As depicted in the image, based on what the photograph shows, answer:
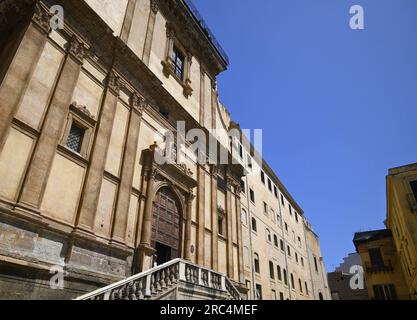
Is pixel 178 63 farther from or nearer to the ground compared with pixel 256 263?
farther from the ground

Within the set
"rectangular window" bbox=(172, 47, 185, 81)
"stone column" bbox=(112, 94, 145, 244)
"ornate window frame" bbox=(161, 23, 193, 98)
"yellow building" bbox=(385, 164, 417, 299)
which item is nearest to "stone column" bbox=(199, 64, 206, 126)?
"ornate window frame" bbox=(161, 23, 193, 98)

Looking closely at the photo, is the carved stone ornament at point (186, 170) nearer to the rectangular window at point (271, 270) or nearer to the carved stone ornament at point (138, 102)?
the carved stone ornament at point (138, 102)

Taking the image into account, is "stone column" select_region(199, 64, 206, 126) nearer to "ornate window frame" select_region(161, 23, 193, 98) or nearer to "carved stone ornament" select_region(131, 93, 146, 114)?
"ornate window frame" select_region(161, 23, 193, 98)

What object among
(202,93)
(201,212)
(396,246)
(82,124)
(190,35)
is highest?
(190,35)

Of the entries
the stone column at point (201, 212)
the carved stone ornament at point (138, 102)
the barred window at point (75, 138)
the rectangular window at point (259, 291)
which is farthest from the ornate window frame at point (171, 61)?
the rectangular window at point (259, 291)

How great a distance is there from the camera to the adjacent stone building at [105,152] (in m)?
8.67

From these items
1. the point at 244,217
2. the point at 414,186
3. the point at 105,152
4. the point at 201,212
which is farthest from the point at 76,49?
the point at 414,186

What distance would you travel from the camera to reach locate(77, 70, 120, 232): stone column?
10.2m

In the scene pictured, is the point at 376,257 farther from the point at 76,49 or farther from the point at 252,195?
the point at 76,49

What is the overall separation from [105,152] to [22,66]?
3877 millimetres

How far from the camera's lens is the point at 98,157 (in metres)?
11.3

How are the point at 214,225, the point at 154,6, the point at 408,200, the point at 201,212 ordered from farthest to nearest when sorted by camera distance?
the point at 408,200, the point at 154,6, the point at 214,225, the point at 201,212

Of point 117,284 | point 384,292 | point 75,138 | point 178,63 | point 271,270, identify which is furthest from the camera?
point 384,292

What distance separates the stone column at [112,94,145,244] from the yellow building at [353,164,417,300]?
1845cm
